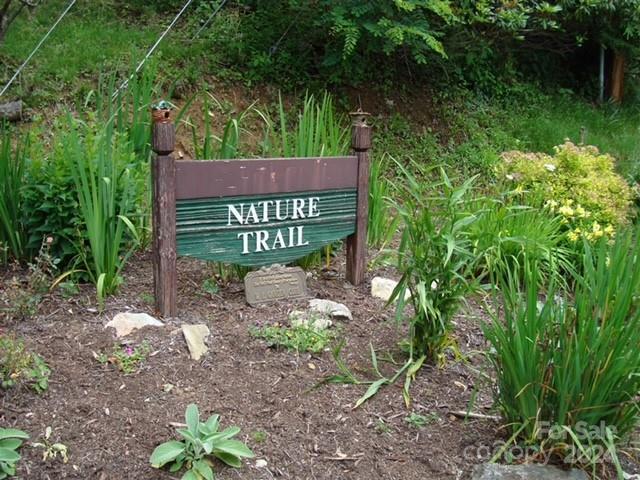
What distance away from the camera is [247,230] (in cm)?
329

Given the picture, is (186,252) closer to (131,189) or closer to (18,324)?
(131,189)

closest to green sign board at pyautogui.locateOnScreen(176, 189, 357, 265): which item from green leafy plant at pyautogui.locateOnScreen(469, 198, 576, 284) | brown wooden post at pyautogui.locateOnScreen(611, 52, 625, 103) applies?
green leafy plant at pyautogui.locateOnScreen(469, 198, 576, 284)

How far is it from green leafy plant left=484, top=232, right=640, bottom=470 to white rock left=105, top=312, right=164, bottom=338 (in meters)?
1.44

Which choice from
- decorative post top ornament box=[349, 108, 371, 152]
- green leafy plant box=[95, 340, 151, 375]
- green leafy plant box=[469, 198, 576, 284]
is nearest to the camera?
green leafy plant box=[95, 340, 151, 375]

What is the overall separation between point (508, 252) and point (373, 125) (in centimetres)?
333

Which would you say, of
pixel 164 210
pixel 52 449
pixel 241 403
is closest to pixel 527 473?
pixel 241 403

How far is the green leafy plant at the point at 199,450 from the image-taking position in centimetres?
214

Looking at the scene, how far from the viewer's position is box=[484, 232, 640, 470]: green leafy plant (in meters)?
2.15

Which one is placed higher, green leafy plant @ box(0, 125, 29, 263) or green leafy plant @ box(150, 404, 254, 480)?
green leafy plant @ box(0, 125, 29, 263)

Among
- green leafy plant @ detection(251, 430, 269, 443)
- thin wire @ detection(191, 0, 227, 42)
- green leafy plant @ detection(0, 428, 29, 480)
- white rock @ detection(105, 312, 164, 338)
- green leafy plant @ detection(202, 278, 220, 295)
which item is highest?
thin wire @ detection(191, 0, 227, 42)

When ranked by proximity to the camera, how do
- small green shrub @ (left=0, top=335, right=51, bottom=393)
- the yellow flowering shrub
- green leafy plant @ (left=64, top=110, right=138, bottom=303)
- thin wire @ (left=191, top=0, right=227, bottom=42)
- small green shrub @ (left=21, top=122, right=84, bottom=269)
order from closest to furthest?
small green shrub @ (left=0, top=335, right=51, bottom=393), green leafy plant @ (left=64, top=110, right=138, bottom=303), small green shrub @ (left=21, top=122, right=84, bottom=269), the yellow flowering shrub, thin wire @ (left=191, top=0, right=227, bottom=42)

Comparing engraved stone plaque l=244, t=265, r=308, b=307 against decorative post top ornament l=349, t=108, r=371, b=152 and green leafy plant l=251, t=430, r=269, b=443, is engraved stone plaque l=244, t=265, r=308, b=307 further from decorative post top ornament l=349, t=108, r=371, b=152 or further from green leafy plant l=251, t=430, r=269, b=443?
green leafy plant l=251, t=430, r=269, b=443

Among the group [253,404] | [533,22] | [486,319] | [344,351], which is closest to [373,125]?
[533,22]

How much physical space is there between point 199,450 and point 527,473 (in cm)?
104
